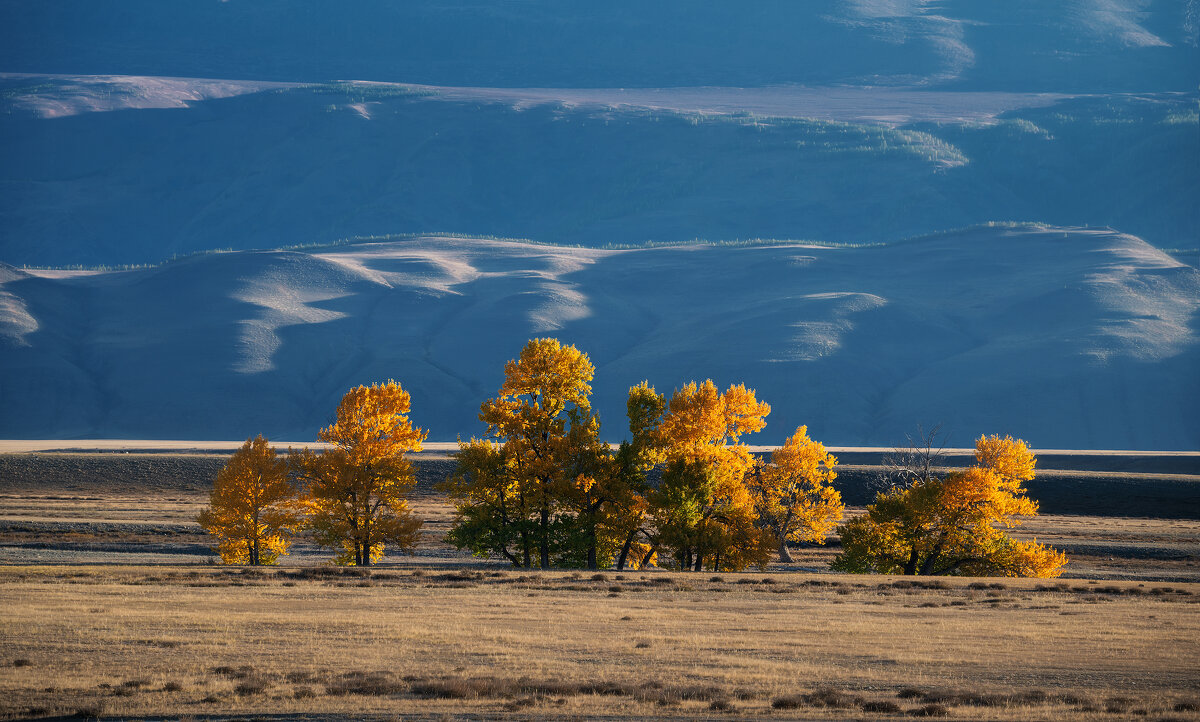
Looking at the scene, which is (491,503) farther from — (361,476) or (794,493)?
(794,493)

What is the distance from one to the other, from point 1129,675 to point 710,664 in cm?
933

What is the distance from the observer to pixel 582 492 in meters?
52.7

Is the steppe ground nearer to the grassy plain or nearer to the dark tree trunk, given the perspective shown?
the grassy plain

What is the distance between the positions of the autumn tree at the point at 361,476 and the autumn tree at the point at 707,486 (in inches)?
442

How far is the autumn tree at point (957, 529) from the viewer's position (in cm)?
5275

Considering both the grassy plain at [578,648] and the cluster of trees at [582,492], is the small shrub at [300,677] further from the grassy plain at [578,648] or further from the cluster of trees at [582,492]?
the cluster of trees at [582,492]

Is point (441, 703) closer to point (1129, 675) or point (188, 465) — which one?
point (1129, 675)

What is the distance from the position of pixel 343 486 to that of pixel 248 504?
191 inches

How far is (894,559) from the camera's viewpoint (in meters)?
55.4

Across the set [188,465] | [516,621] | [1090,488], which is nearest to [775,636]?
[516,621]

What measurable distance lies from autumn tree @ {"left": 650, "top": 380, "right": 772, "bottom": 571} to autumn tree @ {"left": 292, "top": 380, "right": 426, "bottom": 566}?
1122 centimetres

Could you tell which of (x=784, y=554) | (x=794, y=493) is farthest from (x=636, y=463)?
(x=784, y=554)

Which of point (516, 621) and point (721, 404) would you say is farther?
point (721, 404)

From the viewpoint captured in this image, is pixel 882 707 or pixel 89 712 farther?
pixel 882 707
